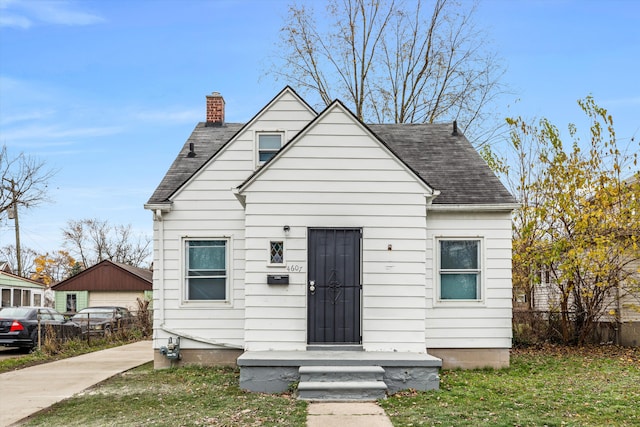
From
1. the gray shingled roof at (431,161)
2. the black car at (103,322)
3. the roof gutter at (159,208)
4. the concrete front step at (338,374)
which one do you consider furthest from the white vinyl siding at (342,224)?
the black car at (103,322)

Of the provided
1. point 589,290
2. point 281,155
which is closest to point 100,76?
point 281,155

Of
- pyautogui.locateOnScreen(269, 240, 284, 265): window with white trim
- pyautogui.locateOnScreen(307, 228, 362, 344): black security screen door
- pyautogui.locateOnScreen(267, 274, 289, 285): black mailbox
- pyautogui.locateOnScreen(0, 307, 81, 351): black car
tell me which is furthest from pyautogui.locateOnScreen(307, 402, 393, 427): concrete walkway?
pyautogui.locateOnScreen(0, 307, 81, 351): black car

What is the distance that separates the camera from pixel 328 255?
10508mm

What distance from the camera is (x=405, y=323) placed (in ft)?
33.7

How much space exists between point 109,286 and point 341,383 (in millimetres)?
29755

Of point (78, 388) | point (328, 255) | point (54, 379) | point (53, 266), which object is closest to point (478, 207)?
point (328, 255)

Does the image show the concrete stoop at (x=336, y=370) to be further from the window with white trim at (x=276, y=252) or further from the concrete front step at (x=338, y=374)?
the window with white trim at (x=276, y=252)

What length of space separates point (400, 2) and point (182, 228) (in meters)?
15.9

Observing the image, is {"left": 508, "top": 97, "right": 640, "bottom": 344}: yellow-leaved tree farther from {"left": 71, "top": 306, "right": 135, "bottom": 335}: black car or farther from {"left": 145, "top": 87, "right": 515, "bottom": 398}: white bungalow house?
{"left": 71, "top": 306, "right": 135, "bottom": 335}: black car

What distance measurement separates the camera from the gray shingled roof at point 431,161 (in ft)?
39.4

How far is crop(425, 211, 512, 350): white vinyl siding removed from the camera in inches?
458

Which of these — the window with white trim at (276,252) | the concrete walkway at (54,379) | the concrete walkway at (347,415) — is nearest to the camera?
the concrete walkway at (347,415)

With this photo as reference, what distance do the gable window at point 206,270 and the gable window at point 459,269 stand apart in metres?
4.24

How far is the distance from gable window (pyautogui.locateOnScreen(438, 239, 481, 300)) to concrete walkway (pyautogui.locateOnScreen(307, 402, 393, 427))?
3.89m
